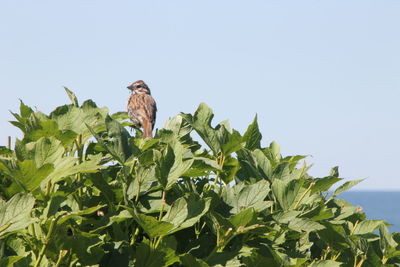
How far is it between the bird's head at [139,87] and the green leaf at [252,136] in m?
9.65

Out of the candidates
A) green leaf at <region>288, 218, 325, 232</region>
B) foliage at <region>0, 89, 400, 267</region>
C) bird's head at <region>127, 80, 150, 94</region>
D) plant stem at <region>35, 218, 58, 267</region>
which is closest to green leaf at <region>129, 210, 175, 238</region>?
foliage at <region>0, 89, 400, 267</region>

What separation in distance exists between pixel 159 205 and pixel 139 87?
10481 mm

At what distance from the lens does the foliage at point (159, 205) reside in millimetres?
2592

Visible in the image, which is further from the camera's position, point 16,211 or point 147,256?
point 147,256

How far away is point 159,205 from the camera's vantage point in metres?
2.88

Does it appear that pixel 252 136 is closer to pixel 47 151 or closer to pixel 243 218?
pixel 243 218

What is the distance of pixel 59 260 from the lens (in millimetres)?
2461

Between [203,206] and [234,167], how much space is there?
28.0 inches

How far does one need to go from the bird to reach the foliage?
777 centimetres

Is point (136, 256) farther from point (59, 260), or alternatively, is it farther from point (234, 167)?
point (234, 167)

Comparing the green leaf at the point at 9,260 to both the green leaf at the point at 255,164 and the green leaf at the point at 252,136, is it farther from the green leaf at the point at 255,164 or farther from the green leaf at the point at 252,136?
the green leaf at the point at 252,136

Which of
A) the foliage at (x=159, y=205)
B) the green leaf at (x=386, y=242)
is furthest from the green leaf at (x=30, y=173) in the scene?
the green leaf at (x=386, y=242)

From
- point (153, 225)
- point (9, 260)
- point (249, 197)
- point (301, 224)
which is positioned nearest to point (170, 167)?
point (153, 225)

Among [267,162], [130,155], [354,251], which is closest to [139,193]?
[130,155]
